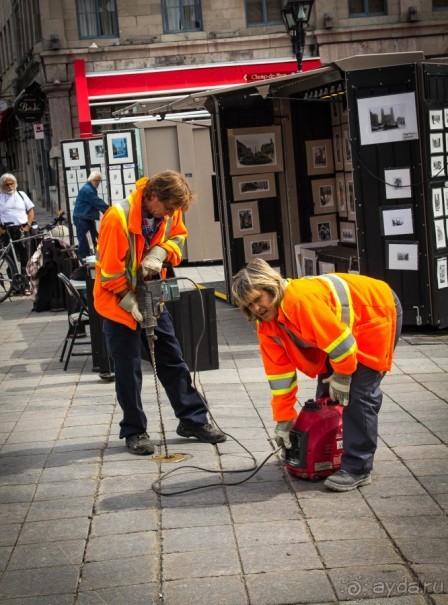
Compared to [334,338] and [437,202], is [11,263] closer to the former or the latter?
[437,202]

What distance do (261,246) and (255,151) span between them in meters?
1.21

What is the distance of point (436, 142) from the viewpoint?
1086 centimetres

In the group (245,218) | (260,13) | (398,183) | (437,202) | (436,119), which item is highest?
(260,13)

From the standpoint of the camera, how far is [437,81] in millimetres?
10789

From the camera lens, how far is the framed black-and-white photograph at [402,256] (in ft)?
36.2

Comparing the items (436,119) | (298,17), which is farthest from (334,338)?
(298,17)

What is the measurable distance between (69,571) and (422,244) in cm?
670

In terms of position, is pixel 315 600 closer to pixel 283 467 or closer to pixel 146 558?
pixel 146 558

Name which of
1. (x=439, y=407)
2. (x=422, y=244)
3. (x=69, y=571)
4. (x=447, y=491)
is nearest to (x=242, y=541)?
(x=69, y=571)

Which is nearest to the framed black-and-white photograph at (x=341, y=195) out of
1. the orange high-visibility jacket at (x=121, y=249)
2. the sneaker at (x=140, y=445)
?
the orange high-visibility jacket at (x=121, y=249)

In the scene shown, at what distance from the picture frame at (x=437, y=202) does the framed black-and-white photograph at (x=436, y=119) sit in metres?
0.59

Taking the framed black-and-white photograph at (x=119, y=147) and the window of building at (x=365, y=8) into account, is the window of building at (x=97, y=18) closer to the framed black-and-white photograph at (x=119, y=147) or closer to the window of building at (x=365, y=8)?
the window of building at (x=365, y=8)

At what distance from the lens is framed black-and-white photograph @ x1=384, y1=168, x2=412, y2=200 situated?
35.9 ft

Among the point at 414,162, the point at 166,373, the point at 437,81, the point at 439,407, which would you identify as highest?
the point at 437,81
